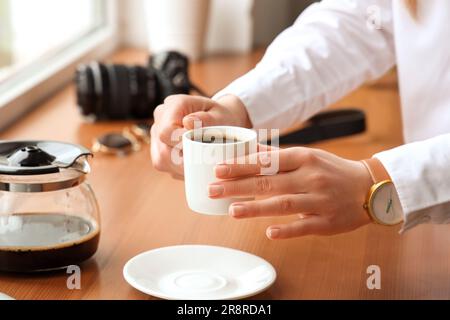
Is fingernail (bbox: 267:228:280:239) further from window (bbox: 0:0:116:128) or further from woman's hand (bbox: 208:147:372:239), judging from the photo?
window (bbox: 0:0:116:128)

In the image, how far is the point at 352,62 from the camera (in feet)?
4.82

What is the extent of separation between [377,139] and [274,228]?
0.81 meters

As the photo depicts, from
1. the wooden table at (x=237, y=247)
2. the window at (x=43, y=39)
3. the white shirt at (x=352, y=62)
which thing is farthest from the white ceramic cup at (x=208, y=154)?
the window at (x=43, y=39)

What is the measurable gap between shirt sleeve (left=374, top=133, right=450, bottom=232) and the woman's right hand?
0.87 feet

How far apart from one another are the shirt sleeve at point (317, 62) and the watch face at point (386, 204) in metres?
0.36

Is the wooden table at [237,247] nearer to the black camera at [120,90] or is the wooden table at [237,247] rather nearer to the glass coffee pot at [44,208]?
the glass coffee pot at [44,208]

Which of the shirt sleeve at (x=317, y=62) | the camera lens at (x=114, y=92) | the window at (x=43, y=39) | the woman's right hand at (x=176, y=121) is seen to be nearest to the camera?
the woman's right hand at (x=176, y=121)

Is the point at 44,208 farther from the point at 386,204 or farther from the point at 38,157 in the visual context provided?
the point at 386,204

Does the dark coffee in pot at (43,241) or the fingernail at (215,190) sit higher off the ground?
the fingernail at (215,190)

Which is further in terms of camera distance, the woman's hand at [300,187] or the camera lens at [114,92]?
the camera lens at [114,92]

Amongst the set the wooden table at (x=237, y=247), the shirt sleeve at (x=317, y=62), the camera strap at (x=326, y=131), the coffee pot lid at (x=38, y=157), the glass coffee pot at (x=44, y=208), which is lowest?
the wooden table at (x=237, y=247)

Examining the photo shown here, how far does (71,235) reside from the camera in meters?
1.08

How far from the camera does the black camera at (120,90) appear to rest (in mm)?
Result: 1829
